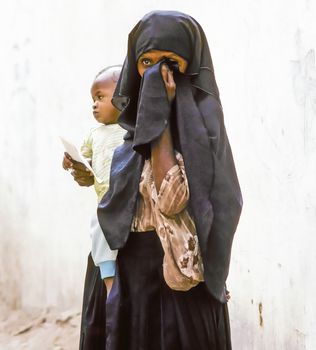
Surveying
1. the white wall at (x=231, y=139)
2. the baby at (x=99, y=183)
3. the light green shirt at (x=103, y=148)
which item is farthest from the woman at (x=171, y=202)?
the white wall at (x=231, y=139)

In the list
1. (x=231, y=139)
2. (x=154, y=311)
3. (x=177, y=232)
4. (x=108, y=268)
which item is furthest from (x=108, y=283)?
(x=231, y=139)

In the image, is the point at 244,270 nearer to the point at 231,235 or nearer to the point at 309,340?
the point at 309,340

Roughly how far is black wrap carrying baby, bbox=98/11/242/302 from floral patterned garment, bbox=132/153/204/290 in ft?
0.07

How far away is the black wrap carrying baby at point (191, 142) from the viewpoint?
66.4 inches

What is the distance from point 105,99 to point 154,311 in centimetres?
79

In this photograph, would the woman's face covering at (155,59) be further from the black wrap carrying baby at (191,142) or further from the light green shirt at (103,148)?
the light green shirt at (103,148)

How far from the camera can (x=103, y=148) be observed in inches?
86.9

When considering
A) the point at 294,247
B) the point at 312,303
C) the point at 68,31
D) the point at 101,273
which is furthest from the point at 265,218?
the point at 68,31

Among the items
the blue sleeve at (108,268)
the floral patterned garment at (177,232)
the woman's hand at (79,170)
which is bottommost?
the blue sleeve at (108,268)

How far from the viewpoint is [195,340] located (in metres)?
1.73

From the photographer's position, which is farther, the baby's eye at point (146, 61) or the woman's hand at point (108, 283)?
the woman's hand at point (108, 283)

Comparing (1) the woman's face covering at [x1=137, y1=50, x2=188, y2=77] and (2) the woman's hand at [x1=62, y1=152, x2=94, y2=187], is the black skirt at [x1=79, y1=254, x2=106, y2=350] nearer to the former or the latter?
(2) the woman's hand at [x1=62, y1=152, x2=94, y2=187]

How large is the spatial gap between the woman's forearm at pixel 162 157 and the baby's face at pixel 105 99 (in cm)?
57

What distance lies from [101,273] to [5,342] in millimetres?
2614
